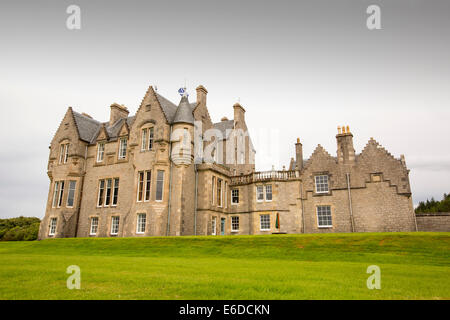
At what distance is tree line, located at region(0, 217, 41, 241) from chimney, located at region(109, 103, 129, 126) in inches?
725

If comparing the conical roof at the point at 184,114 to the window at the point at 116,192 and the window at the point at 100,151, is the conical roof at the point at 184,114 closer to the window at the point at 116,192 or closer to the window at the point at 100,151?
the window at the point at 116,192

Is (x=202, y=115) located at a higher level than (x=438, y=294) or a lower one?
higher

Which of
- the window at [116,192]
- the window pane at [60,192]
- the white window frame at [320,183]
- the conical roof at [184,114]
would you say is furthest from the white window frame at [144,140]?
the white window frame at [320,183]

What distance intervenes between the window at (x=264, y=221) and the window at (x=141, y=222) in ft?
40.1

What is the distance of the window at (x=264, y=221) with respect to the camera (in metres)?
32.1

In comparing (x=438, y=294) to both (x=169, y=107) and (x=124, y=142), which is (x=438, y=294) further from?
(x=124, y=142)

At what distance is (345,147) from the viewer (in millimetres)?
31734

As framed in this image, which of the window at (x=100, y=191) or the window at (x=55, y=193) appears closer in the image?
the window at (x=100, y=191)

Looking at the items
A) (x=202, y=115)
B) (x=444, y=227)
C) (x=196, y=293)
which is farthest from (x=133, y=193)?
(x=444, y=227)

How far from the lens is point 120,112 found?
4012 centimetres

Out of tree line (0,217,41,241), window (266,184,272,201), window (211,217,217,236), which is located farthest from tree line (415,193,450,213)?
tree line (0,217,41,241)

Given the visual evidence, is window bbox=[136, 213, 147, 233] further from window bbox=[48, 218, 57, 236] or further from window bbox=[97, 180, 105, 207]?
window bbox=[48, 218, 57, 236]

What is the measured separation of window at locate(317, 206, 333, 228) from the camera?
30984 millimetres
